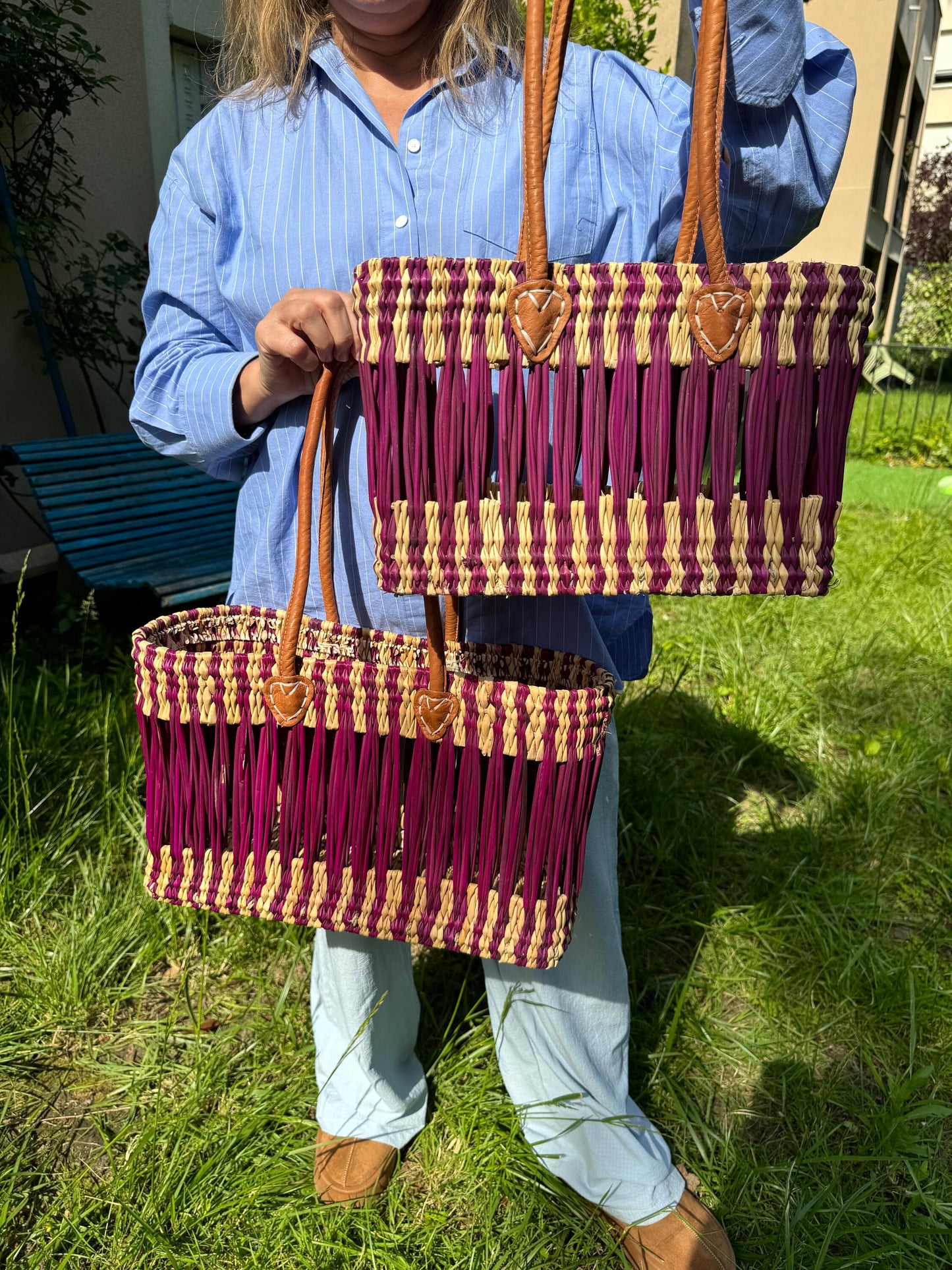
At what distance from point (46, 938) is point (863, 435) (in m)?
8.71

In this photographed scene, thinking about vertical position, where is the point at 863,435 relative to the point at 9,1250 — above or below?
above

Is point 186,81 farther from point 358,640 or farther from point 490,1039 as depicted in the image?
point 490,1039

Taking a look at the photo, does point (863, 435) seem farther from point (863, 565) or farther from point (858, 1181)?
point (858, 1181)

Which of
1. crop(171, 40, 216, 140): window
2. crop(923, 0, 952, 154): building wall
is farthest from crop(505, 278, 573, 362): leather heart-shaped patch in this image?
crop(923, 0, 952, 154): building wall

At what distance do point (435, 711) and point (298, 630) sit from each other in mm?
201

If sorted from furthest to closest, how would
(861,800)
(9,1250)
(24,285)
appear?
(24,285)
(861,800)
(9,1250)

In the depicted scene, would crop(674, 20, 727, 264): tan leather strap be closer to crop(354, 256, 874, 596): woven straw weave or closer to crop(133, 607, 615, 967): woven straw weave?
crop(354, 256, 874, 596): woven straw weave

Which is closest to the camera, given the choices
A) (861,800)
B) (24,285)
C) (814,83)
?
(814,83)

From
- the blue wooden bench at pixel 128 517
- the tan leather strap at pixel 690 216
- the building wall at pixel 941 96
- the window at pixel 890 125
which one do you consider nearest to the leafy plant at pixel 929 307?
the window at pixel 890 125

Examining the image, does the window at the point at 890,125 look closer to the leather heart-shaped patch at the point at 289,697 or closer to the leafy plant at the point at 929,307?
the leafy plant at the point at 929,307

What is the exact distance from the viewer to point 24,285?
391 cm

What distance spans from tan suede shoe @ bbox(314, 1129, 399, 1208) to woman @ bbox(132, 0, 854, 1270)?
0.38 m

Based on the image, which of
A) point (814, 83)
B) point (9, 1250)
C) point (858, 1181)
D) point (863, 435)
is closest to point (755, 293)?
point (814, 83)

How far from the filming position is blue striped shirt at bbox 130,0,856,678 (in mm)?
1104
